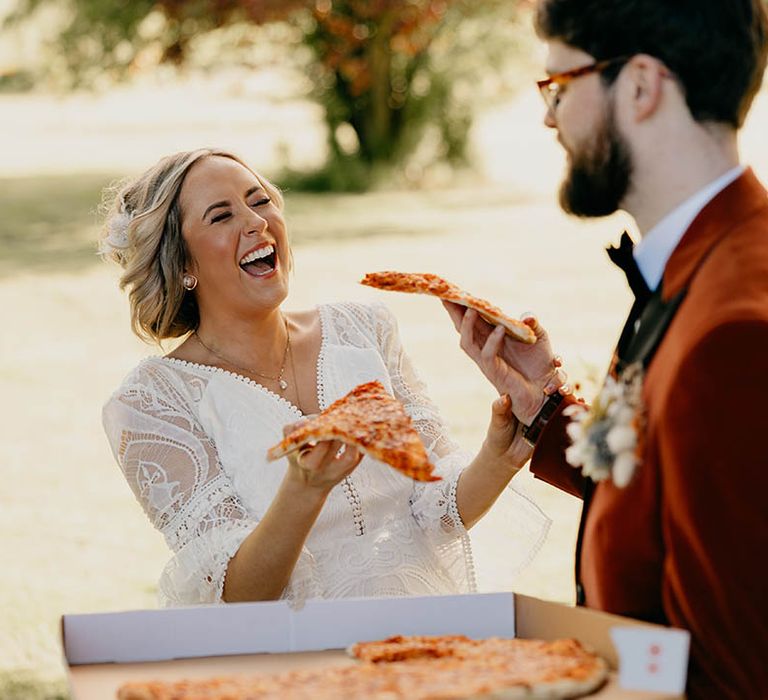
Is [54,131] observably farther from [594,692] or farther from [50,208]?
[594,692]

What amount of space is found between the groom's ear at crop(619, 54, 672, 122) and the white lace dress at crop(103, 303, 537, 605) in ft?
5.29

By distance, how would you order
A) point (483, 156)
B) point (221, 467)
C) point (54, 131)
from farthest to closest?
point (54, 131) → point (483, 156) → point (221, 467)

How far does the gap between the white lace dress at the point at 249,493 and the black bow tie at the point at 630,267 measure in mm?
1180

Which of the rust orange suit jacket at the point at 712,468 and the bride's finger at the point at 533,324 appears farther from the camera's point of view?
→ the bride's finger at the point at 533,324

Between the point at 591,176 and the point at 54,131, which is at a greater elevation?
the point at 591,176

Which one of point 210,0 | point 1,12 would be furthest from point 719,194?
point 1,12

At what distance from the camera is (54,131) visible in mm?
36375

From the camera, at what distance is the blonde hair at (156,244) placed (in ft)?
12.8

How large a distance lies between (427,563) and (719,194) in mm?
1711

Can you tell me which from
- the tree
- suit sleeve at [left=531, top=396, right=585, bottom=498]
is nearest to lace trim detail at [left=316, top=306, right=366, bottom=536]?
suit sleeve at [left=531, top=396, right=585, bottom=498]

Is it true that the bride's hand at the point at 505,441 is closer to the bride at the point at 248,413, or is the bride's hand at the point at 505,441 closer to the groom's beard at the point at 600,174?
the bride at the point at 248,413

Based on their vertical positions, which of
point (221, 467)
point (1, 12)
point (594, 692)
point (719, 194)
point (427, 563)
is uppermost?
point (719, 194)

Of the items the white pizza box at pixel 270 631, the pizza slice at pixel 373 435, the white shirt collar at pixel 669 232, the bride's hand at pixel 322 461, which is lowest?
the white pizza box at pixel 270 631

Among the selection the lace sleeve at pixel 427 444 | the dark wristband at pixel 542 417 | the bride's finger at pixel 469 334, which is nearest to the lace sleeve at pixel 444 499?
the lace sleeve at pixel 427 444
